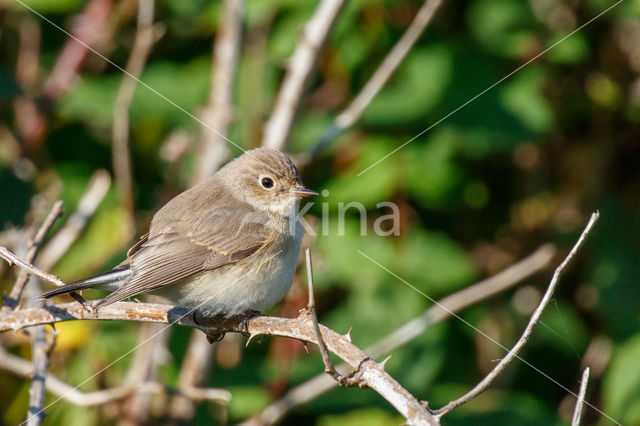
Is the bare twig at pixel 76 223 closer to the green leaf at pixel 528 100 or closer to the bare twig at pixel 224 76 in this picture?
the bare twig at pixel 224 76

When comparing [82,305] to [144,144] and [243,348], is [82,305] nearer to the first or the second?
[243,348]

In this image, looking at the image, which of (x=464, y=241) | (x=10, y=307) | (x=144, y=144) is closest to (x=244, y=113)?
(x=144, y=144)

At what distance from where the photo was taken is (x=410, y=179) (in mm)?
5652

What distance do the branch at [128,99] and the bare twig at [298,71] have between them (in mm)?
1099

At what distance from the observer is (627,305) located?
5.63 meters

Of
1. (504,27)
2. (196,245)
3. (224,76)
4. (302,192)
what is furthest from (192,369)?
(504,27)

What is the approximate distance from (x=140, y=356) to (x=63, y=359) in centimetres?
64

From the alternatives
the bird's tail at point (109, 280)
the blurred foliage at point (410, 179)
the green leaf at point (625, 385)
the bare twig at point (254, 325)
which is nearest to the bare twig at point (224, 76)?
the blurred foliage at point (410, 179)

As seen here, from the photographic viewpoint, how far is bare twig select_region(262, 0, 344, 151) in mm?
5328

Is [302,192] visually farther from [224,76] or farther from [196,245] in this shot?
[224,76]

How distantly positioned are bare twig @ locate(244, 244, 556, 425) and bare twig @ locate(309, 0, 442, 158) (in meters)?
1.46

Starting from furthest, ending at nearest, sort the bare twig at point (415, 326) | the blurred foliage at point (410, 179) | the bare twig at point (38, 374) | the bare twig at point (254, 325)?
the blurred foliage at point (410, 179) → the bare twig at point (415, 326) → the bare twig at point (38, 374) → the bare twig at point (254, 325)

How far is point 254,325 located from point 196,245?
957 millimetres

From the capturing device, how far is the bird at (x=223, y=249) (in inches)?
166
